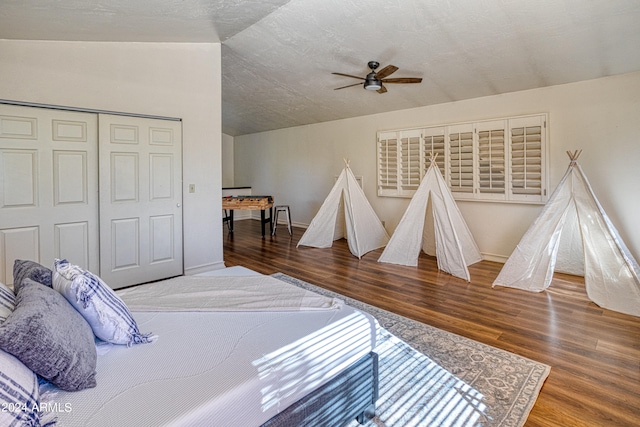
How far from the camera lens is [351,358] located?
5.27 ft

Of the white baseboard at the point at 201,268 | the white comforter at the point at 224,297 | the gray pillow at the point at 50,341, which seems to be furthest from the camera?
the white baseboard at the point at 201,268

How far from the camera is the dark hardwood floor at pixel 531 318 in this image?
74.6 inches

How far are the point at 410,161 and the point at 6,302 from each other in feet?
17.3

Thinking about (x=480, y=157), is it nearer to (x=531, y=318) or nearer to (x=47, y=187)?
→ (x=531, y=318)

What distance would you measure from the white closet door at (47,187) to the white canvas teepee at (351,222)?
3317 mm

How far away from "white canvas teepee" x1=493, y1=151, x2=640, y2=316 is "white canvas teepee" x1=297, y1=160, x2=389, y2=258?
6.84 ft

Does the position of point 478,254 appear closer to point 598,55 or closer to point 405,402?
point 598,55

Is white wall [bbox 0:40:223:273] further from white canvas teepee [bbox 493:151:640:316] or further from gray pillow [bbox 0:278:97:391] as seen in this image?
white canvas teepee [bbox 493:151:640:316]

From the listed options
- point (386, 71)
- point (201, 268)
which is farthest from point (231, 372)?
point (386, 71)

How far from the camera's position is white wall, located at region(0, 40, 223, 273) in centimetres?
310

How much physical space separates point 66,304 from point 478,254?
16.0 feet

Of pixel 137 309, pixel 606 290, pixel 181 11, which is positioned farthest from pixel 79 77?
pixel 606 290

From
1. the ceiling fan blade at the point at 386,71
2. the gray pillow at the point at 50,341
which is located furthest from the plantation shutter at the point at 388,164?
the gray pillow at the point at 50,341

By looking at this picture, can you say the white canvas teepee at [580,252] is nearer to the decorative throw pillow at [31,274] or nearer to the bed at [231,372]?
the bed at [231,372]
